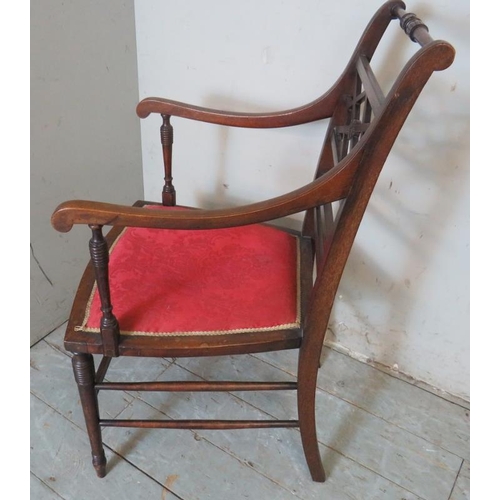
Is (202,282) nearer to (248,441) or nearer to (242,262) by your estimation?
(242,262)

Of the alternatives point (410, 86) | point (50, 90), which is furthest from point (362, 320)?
point (50, 90)

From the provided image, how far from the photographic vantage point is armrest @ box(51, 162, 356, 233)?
2.38 feet

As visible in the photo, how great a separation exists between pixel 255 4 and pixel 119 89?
465 mm

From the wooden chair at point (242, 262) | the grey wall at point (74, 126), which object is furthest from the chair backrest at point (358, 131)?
the grey wall at point (74, 126)

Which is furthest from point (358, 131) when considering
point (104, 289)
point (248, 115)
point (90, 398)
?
point (90, 398)

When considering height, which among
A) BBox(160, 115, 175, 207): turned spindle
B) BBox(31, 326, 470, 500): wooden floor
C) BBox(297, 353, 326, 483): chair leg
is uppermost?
BBox(160, 115, 175, 207): turned spindle

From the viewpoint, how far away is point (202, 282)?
0.97m

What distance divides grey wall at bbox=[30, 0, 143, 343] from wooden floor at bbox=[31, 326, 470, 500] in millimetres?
248

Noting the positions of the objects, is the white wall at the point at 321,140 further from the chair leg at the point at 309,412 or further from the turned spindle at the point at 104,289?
the turned spindle at the point at 104,289

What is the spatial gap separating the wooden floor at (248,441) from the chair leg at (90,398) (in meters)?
0.09

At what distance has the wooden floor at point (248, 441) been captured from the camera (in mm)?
1107

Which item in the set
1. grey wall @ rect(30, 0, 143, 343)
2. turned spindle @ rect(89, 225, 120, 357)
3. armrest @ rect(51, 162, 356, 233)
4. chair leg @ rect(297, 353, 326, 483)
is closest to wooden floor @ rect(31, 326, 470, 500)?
chair leg @ rect(297, 353, 326, 483)

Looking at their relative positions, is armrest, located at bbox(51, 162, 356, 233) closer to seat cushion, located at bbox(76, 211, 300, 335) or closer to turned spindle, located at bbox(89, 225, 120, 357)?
turned spindle, located at bbox(89, 225, 120, 357)
